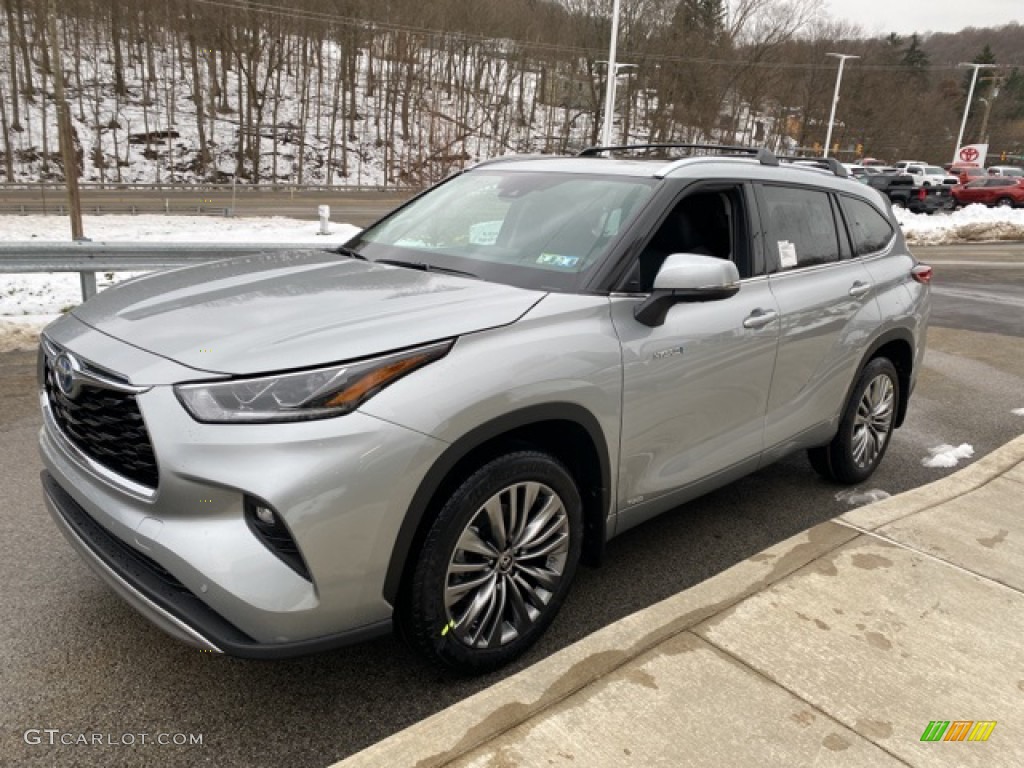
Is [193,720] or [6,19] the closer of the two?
[193,720]

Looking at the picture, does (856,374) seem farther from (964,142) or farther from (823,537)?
(964,142)

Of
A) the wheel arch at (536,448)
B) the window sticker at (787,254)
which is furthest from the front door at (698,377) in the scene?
the window sticker at (787,254)

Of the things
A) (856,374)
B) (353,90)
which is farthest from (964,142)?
(856,374)

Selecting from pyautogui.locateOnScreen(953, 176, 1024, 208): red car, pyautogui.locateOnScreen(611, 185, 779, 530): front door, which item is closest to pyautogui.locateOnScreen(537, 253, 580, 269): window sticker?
pyautogui.locateOnScreen(611, 185, 779, 530): front door

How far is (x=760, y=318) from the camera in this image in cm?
345

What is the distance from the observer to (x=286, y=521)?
6.73 feet

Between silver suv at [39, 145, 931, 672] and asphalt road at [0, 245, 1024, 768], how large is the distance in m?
0.38

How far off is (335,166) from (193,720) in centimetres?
5541

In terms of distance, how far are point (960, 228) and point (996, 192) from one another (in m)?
14.0

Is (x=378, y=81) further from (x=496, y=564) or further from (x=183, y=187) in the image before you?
(x=496, y=564)

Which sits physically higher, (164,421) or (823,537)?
(164,421)

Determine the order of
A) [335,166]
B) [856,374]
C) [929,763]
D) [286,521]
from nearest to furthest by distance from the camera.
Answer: [286,521] → [929,763] → [856,374] → [335,166]

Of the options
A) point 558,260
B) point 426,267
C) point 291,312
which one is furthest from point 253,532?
point 558,260

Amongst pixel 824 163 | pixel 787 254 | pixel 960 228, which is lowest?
pixel 960 228
